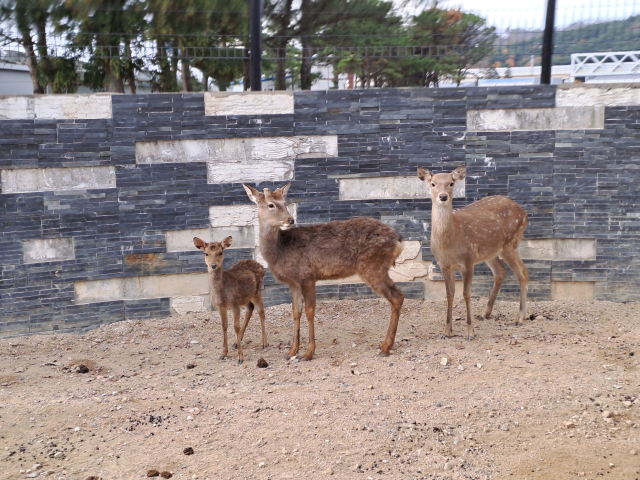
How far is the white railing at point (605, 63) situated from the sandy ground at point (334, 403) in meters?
3.64

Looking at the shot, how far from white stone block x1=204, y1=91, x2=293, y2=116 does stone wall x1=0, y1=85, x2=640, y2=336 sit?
0.02 metres

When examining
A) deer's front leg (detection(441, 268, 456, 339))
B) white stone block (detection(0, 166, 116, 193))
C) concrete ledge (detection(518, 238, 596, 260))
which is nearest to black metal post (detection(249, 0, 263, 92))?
white stone block (detection(0, 166, 116, 193))

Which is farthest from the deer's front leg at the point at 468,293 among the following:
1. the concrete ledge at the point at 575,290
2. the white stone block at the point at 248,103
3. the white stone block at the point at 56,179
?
the white stone block at the point at 56,179

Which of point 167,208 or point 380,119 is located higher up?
point 380,119

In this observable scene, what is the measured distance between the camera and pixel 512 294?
878cm

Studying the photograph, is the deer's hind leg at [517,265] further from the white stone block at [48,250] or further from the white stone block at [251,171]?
the white stone block at [48,250]

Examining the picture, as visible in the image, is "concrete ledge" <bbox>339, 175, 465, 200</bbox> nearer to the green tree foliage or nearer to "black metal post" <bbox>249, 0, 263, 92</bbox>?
"black metal post" <bbox>249, 0, 263, 92</bbox>

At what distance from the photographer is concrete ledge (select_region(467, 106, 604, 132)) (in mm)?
8469

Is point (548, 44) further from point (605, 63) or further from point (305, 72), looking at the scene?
point (305, 72)

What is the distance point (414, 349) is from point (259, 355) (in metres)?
1.72

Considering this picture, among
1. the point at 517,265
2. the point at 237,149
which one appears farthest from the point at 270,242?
the point at 517,265

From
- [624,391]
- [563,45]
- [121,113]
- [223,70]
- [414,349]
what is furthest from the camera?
[223,70]

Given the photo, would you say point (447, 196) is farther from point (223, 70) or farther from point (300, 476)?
A: point (223, 70)

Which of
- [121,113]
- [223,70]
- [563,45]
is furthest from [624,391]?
[223,70]
